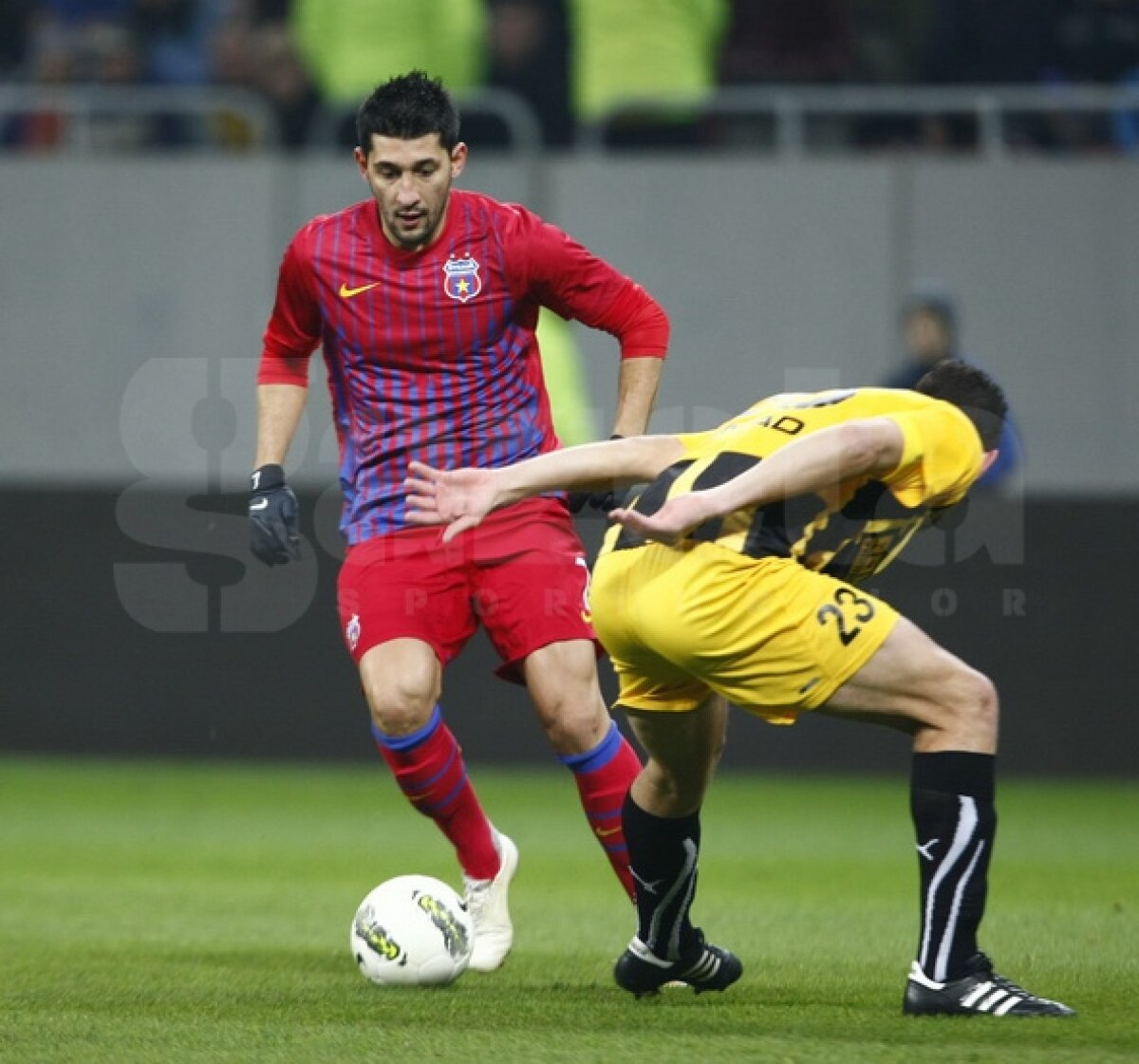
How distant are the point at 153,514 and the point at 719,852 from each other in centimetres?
387

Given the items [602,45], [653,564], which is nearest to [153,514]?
[602,45]

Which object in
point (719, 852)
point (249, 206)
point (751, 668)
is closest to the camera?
point (751, 668)

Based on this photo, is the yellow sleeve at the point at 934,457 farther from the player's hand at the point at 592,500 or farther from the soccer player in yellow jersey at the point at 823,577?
the player's hand at the point at 592,500

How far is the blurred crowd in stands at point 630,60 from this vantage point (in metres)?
12.2

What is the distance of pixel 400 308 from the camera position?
20.7ft

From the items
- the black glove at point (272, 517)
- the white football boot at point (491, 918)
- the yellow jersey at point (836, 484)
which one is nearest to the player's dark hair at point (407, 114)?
the black glove at point (272, 517)

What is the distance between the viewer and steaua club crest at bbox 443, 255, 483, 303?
6301 mm

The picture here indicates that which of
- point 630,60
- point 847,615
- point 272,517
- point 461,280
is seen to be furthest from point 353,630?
point 630,60

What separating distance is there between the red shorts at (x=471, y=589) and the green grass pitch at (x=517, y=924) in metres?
0.92

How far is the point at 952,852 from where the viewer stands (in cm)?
499

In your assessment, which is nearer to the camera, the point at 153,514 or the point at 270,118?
the point at 153,514

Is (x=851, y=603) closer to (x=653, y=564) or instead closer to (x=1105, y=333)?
(x=653, y=564)

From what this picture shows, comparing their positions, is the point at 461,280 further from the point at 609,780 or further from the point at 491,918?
the point at 491,918

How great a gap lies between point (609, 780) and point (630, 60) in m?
6.81
